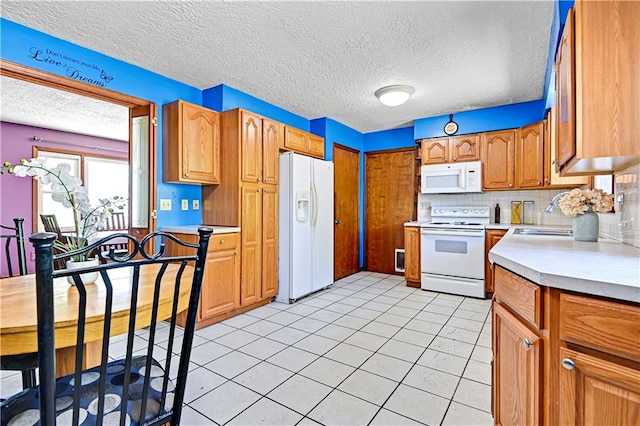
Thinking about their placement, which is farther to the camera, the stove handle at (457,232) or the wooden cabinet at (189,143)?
the stove handle at (457,232)

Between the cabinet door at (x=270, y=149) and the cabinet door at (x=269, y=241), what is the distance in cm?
14

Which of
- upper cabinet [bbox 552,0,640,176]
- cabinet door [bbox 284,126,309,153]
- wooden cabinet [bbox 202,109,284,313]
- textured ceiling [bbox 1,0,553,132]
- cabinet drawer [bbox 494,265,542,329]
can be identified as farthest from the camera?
cabinet door [bbox 284,126,309,153]

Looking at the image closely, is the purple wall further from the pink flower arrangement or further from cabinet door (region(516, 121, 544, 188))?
cabinet door (region(516, 121, 544, 188))

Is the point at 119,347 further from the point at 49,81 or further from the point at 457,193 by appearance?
the point at 457,193

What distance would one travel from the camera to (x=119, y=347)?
95.8 inches

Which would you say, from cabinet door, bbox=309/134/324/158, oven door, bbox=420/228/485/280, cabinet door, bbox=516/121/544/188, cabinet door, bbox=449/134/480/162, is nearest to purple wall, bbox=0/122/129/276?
cabinet door, bbox=309/134/324/158

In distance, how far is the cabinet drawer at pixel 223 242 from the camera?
2924 mm

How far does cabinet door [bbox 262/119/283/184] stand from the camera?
3467 mm

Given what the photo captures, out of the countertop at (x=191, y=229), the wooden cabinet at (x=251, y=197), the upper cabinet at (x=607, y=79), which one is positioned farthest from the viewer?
the wooden cabinet at (x=251, y=197)

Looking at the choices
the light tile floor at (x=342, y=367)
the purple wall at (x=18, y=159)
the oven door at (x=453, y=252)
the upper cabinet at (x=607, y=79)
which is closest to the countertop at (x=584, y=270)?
the upper cabinet at (x=607, y=79)

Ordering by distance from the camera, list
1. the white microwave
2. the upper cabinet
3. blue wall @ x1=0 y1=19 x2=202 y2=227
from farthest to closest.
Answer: the white microwave
blue wall @ x1=0 y1=19 x2=202 y2=227
the upper cabinet

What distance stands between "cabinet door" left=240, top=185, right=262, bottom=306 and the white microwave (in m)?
2.46

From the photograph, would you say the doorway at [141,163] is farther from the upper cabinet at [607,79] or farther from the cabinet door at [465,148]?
the cabinet door at [465,148]

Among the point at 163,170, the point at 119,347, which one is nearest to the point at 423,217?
the point at 163,170
